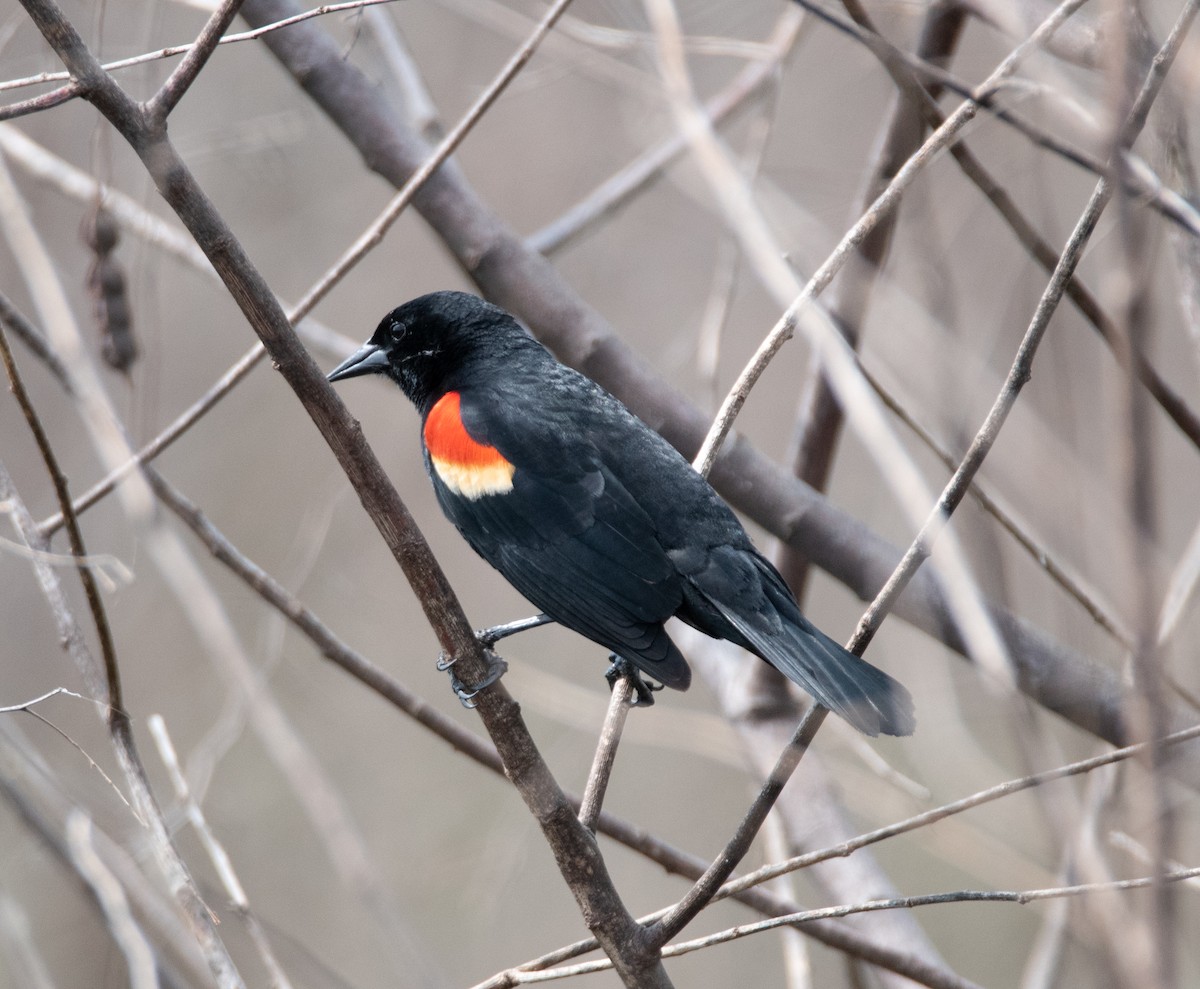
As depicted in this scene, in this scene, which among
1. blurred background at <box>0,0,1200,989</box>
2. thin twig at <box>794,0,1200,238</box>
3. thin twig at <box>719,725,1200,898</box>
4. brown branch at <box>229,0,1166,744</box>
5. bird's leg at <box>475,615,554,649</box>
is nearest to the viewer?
thin twig at <box>719,725,1200,898</box>

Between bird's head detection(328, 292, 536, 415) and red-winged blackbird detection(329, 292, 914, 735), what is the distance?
0.47 feet

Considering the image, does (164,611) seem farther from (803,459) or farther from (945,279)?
(945,279)

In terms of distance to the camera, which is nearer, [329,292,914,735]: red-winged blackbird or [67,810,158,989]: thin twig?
[67,810,158,989]: thin twig

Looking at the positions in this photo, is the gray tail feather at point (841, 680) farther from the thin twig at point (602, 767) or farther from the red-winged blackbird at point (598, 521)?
the thin twig at point (602, 767)

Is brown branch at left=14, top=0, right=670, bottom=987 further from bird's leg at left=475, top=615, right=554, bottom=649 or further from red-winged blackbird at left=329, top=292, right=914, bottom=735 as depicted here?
bird's leg at left=475, top=615, right=554, bottom=649

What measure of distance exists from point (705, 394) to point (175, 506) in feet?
4.80

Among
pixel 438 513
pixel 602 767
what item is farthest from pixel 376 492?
pixel 438 513

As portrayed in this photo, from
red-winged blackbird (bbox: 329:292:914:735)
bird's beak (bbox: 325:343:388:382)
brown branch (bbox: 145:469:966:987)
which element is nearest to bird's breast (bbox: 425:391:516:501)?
red-winged blackbird (bbox: 329:292:914:735)

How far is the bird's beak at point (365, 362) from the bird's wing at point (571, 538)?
19.4 inches

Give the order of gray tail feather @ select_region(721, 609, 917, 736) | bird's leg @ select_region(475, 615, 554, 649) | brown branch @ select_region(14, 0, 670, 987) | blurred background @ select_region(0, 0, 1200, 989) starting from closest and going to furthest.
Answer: brown branch @ select_region(14, 0, 670, 987)
gray tail feather @ select_region(721, 609, 917, 736)
bird's leg @ select_region(475, 615, 554, 649)
blurred background @ select_region(0, 0, 1200, 989)

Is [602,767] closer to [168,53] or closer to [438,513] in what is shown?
[168,53]

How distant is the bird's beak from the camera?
3.09 metres

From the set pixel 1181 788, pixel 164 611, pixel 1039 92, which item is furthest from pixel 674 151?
pixel 164 611

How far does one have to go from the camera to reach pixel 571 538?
2557 mm
